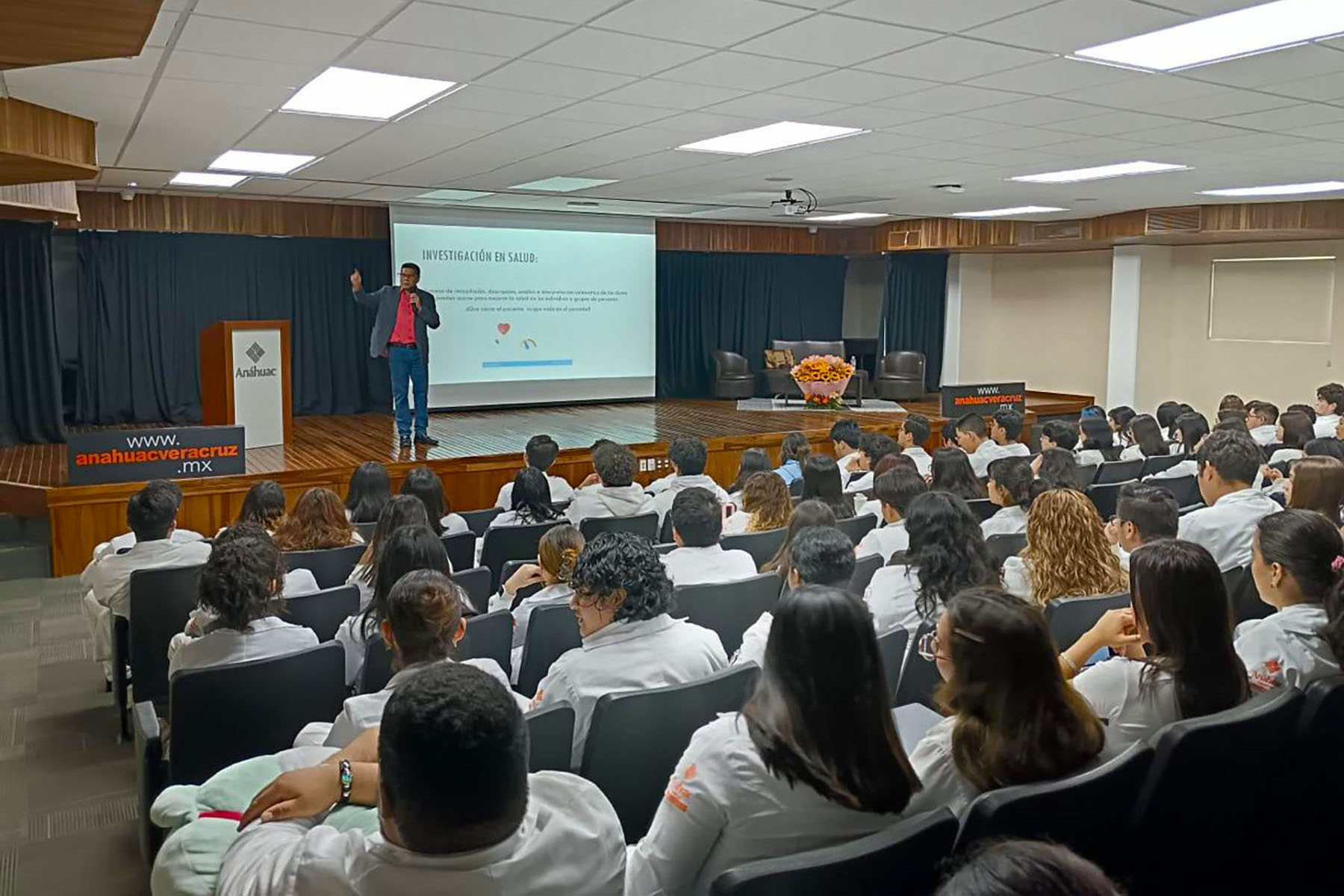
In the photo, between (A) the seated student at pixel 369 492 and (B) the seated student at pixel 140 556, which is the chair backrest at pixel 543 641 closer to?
(B) the seated student at pixel 140 556

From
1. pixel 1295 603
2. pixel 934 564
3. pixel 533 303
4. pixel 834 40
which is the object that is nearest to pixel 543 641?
→ pixel 934 564

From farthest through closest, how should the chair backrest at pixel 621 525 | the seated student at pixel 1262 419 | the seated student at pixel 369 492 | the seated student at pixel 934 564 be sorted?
the seated student at pixel 1262 419 → the seated student at pixel 369 492 → the chair backrest at pixel 621 525 → the seated student at pixel 934 564

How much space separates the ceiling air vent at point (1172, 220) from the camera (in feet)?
35.7

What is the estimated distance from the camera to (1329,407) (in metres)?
8.37

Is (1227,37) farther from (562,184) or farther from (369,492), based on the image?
(562,184)

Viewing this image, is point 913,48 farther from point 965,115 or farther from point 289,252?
point 289,252

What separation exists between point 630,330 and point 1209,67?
8.97m

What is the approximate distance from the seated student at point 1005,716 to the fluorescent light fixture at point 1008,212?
1029 cm

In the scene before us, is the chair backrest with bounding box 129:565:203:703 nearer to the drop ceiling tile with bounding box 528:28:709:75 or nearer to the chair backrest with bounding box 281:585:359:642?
the chair backrest with bounding box 281:585:359:642

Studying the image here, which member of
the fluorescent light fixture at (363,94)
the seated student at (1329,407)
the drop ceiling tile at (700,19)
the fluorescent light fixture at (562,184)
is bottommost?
the seated student at (1329,407)

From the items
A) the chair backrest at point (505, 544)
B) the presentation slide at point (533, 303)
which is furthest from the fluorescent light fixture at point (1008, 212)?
the chair backrest at point (505, 544)

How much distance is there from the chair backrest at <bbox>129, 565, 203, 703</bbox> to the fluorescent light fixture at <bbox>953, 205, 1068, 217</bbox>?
9.83m

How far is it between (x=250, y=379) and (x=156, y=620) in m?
5.27

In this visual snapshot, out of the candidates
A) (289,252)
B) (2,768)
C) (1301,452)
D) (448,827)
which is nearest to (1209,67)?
(1301,452)
